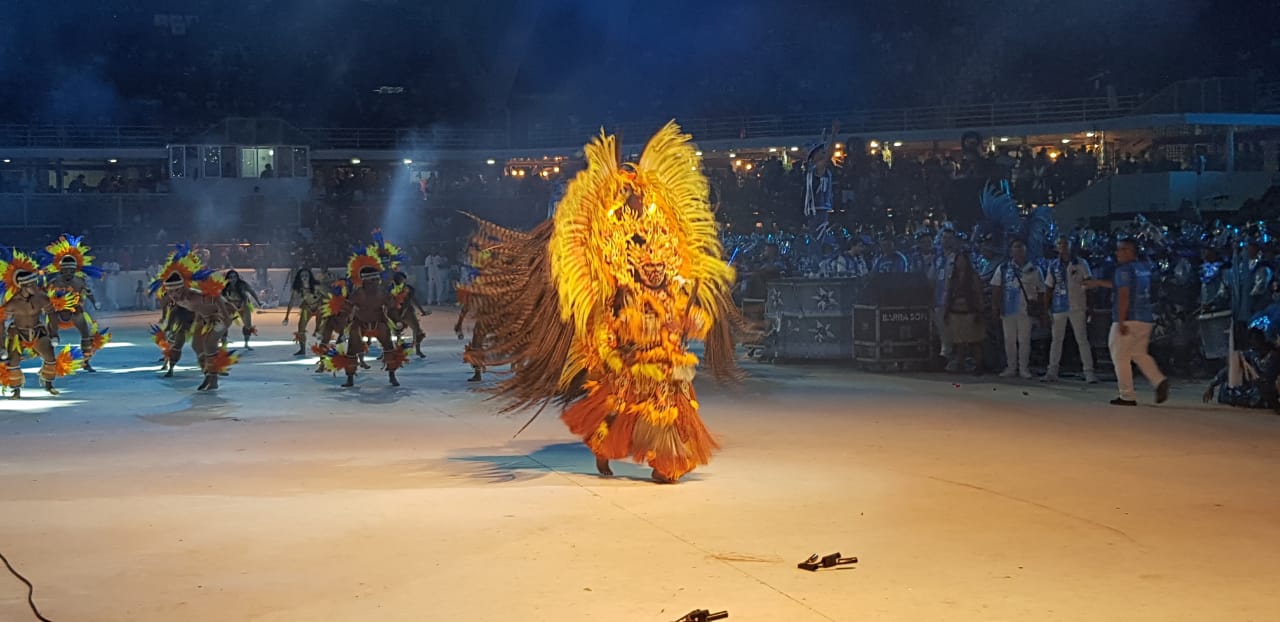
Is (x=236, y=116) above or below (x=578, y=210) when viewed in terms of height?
above

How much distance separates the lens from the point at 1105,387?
611 inches

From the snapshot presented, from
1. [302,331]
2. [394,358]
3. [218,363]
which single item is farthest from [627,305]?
[302,331]

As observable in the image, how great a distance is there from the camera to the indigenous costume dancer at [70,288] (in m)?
17.2

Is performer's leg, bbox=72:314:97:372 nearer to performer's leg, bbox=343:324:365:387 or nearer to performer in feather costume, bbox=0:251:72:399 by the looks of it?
performer in feather costume, bbox=0:251:72:399

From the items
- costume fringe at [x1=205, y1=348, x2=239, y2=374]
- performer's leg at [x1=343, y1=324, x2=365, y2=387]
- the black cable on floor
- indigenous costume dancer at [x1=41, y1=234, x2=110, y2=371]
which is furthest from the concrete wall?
the black cable on floor

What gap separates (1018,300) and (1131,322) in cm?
288

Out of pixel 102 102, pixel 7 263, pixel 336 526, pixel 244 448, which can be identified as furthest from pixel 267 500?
pixel 102 102

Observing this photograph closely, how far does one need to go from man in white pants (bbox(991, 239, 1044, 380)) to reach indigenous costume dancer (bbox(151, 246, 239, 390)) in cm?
977

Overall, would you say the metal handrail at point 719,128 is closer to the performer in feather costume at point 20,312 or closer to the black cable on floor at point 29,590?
the performer in feather costume at point 20,312

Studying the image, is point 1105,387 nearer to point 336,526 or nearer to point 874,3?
point 336,526

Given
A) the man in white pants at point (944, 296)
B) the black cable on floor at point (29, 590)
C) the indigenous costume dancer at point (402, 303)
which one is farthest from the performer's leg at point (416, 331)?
the black cable on floor at point (29, 590)

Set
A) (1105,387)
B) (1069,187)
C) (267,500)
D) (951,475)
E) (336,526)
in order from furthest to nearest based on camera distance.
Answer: (1069,187)
(1105,387)
(951,475)
(267,500)
(336,526)

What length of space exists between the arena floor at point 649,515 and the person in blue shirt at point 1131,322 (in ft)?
1.23

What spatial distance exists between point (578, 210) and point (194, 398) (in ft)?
26.8
